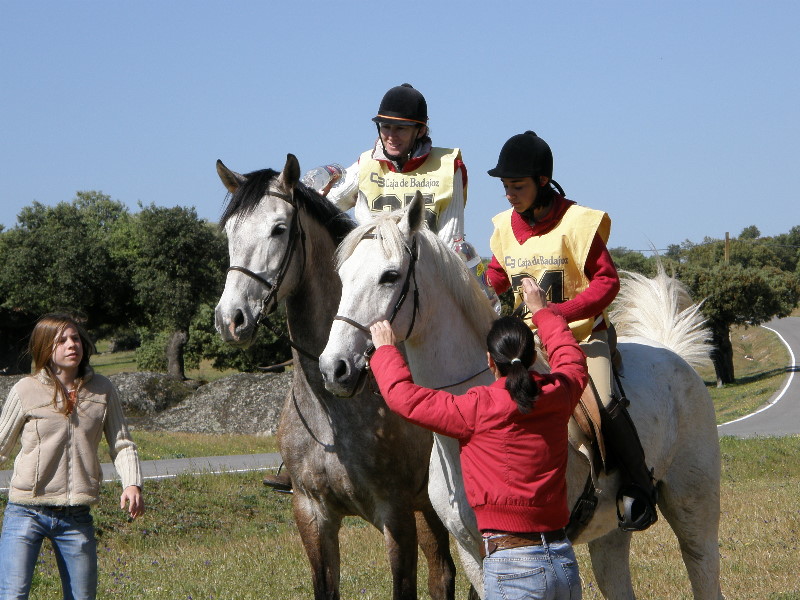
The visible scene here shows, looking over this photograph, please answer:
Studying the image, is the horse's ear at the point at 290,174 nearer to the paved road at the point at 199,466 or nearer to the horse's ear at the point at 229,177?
the horse's ear at the point at 229,177

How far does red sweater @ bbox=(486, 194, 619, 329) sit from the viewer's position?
452 cm

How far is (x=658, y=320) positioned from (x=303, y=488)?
8.95ft

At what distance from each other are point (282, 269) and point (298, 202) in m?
0.51

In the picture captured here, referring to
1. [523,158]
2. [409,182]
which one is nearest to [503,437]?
[523,158]

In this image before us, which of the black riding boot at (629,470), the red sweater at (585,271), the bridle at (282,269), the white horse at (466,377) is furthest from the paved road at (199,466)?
the black riding boot at (629,470)

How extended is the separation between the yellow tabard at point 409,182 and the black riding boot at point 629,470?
169 cm

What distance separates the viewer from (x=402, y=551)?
526 centimetres

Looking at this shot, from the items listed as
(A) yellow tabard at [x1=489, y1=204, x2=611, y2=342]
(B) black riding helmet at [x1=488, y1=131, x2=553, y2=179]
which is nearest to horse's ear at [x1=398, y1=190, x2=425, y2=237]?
(B) black riding helmet at [x1=488, y1=131, x2=553, y2=179]

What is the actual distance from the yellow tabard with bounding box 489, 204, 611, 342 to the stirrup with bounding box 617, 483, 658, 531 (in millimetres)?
841

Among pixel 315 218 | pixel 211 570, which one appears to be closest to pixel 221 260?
pixel 211 570

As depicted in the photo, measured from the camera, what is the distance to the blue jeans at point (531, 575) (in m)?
3.37

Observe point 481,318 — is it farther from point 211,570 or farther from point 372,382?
point 211,570

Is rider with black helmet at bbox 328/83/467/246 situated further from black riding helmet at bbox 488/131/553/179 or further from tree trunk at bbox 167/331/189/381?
tree trunk at bbox 167/331/189/381

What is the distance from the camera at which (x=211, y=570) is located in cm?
816
